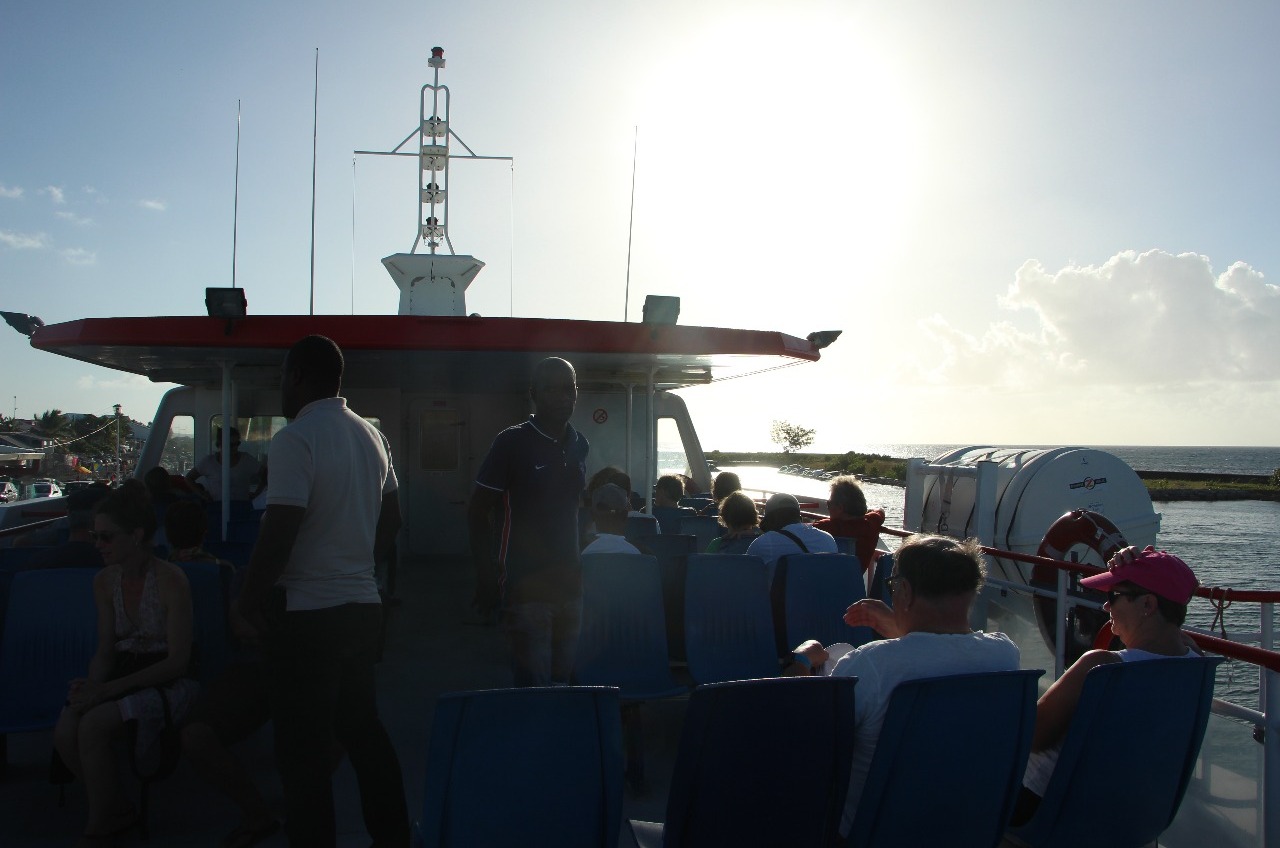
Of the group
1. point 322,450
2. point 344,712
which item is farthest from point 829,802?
point 322,450

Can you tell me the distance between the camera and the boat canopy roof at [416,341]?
609 cm

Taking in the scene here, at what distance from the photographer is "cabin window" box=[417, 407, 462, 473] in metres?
10.2

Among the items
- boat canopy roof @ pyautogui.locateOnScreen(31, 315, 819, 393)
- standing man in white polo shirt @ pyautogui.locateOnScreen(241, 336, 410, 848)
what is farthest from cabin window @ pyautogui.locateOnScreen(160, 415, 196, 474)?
standing man in white polo shirt @ pyautogui.locateOnScreen(241, 336, 410, 848)

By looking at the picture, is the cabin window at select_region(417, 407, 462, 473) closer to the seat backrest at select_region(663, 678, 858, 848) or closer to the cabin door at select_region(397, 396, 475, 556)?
the cabin door at select_region(397, 396, 475, 556)

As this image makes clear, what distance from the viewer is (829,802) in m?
2.35

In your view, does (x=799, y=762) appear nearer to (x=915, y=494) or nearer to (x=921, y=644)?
(x=921, y=644)

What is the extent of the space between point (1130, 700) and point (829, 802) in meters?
0.92

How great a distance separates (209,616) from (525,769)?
266 centimetres

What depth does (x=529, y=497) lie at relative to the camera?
11.6ft

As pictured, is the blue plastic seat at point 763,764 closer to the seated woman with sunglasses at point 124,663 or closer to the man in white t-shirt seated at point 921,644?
the man in white t-shirt seated at point 921,644

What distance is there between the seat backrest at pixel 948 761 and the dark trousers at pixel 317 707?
1556 millimetres

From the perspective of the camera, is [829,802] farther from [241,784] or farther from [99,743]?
[99,743]

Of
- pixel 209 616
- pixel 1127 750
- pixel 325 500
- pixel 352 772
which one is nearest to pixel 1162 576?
pixel 1127 750

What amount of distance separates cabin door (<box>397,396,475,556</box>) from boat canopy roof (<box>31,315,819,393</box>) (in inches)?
105
